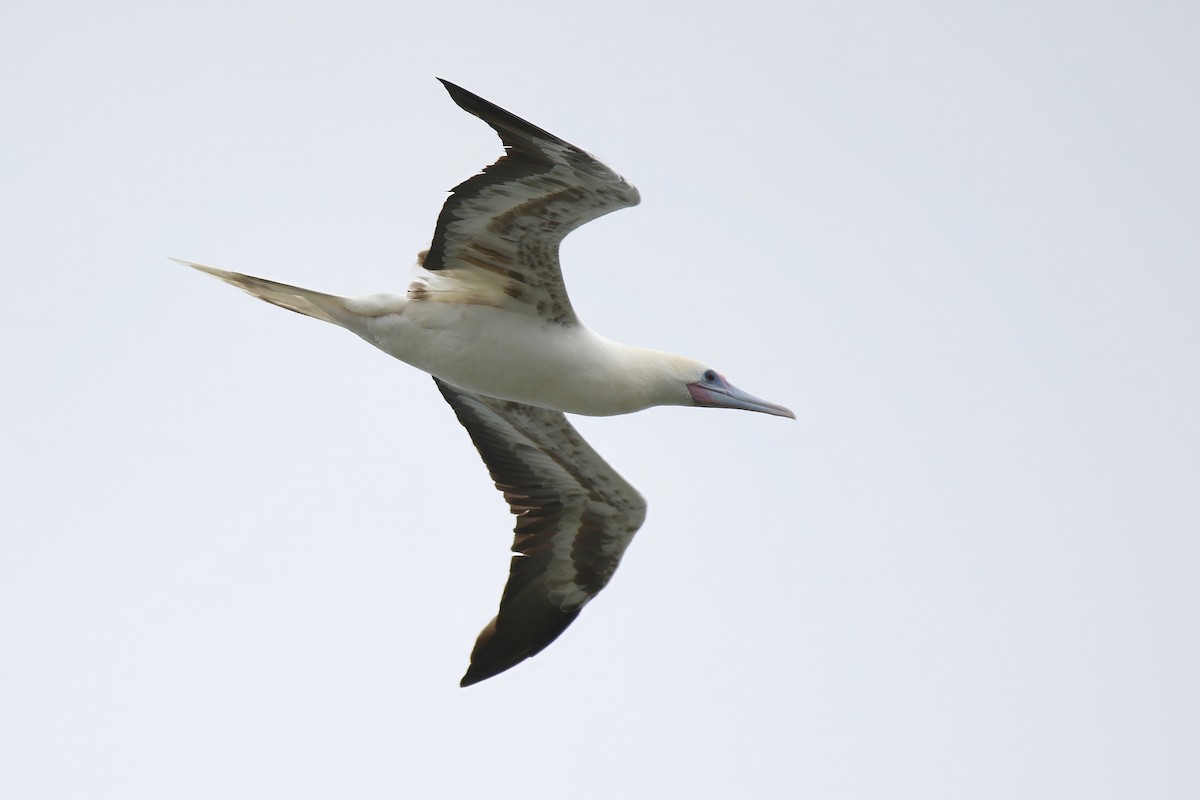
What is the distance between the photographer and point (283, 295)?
1026 cm

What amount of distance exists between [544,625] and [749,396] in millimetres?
2362

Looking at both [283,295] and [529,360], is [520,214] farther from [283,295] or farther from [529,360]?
[283,295]

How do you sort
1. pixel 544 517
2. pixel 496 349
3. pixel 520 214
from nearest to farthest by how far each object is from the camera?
1. pixel 520 214
2. pixel 496 349
3. pixel 544 517

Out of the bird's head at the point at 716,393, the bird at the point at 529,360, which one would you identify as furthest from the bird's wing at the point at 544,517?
the bird's head at the point at 716,393

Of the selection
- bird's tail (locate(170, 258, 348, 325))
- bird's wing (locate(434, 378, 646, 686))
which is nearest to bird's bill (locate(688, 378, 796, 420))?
bird's wing (locate(434, 378, 646, 686))

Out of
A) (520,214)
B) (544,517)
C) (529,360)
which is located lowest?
(544,517)

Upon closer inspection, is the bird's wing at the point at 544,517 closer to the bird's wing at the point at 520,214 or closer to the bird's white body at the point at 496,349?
the bird's white body at the point at 496,349

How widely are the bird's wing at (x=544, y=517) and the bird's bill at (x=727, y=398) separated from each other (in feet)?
3.47

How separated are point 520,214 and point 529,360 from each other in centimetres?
103

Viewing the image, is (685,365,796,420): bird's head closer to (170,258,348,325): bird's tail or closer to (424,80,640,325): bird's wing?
(424,80,640,325): bird's wing

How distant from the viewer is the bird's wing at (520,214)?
8.75 metres

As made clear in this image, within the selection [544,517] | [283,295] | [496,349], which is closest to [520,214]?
[496,349]

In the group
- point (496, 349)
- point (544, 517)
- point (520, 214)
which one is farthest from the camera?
point (544, 517)

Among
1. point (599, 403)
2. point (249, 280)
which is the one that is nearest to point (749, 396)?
point (599, 403)
